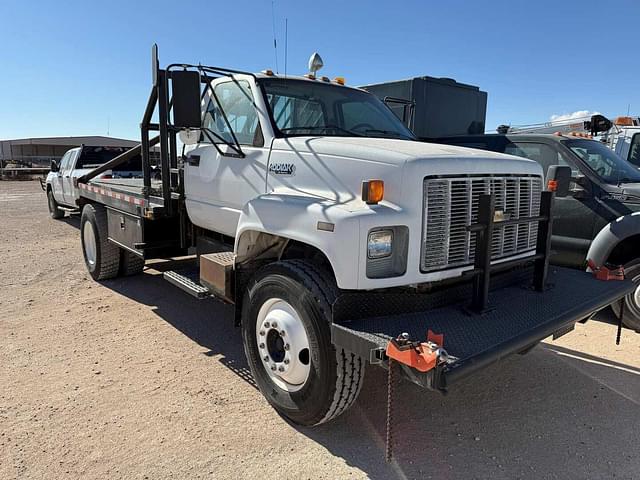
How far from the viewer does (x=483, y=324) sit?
2842 mm

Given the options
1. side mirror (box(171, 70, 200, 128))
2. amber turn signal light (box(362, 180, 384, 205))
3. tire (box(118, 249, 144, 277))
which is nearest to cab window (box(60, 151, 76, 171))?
tire (box(118, 249, 144, 277))

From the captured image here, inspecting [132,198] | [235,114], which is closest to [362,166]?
[235,114]

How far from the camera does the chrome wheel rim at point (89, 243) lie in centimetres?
676

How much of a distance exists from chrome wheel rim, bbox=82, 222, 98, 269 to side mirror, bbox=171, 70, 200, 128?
3709 mm

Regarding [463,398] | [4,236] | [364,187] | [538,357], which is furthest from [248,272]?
[4,236]

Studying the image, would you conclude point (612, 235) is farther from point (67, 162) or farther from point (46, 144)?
point (46, 144)

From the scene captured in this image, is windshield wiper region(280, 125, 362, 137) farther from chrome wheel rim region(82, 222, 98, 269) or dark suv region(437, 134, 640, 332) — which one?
chrome wheel rim region(82, 222, 98, 269)

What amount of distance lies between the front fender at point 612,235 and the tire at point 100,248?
19.1 ft

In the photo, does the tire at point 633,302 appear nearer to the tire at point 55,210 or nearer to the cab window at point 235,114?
the cab window at point 235,114

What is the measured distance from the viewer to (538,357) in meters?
4.44

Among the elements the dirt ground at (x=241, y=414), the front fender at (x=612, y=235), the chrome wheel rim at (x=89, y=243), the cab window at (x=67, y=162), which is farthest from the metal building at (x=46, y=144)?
the front fender at (x=612, y=235)

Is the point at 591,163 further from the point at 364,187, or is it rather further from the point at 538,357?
the point at 364,187

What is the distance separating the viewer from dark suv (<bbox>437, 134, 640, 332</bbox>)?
509 cm

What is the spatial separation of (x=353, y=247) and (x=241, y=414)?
152cm
